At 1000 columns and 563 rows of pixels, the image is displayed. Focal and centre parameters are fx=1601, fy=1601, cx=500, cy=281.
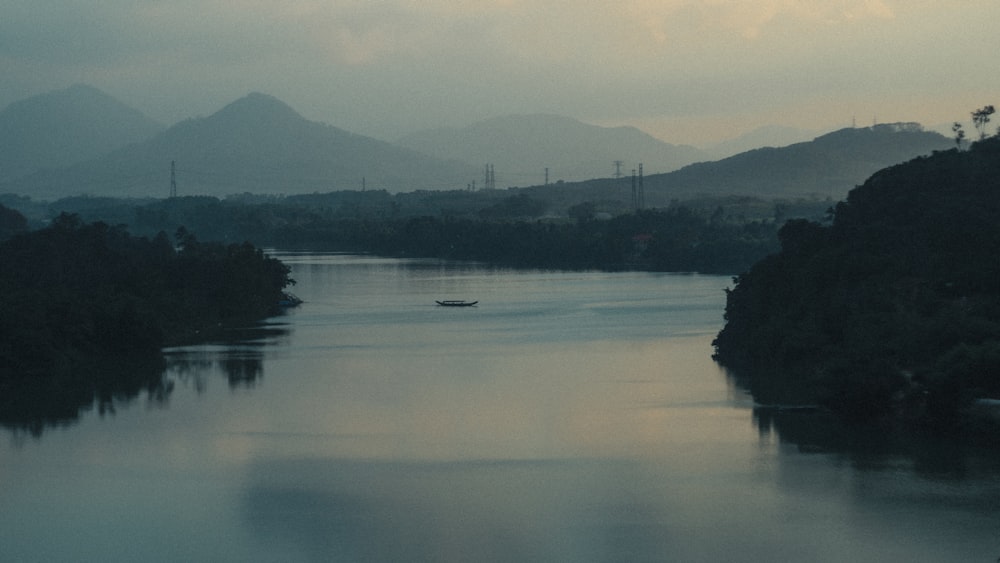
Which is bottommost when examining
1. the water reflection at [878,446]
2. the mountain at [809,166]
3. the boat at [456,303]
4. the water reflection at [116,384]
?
the water reflection at [878,446]

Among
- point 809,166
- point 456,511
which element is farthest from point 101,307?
point 809,166

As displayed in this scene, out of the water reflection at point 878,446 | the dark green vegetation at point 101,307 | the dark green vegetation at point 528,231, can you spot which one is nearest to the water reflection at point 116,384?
the dark green vegetation at point 101,307

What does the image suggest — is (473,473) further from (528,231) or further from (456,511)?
(528,231)

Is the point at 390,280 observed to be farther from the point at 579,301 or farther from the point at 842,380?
the point at 842,380

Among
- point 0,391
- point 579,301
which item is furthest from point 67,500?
point 579,301

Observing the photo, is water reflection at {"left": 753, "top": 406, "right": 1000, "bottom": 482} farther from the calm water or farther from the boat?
the boat

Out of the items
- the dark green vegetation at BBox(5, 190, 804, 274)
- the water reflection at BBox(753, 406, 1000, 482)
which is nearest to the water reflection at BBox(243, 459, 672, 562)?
the water reflection at BBox(753, 406, 1000, 482)

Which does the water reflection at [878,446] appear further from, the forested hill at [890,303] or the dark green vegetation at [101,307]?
the dark green vegetation at [101,307]
